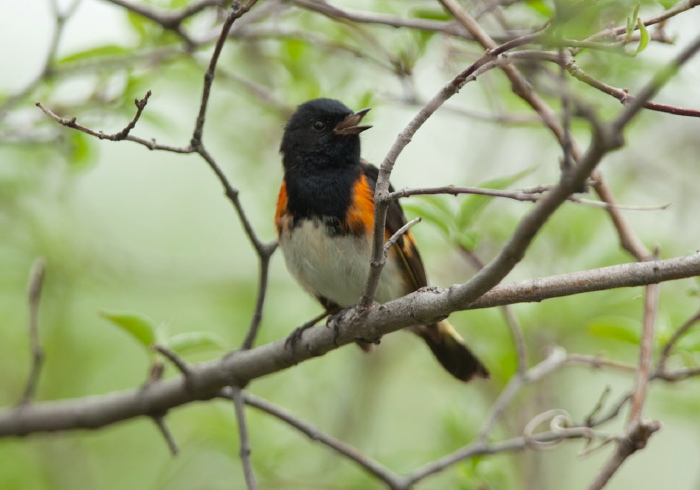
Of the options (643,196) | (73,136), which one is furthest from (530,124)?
(643,196)

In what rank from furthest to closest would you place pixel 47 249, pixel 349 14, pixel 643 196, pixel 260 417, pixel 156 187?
pixel 156 187 → pixel 643 196 → pixel 47 249 → pixel 260 417 → pixel 349 14

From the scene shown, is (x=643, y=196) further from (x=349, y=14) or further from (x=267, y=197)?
(x=349, y=14)

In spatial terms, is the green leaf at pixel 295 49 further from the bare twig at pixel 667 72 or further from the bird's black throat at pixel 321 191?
the bare twig at pixel 667 72

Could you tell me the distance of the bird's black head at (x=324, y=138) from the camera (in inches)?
154

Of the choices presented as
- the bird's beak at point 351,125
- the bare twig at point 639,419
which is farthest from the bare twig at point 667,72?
the bird's beak at point 351,125

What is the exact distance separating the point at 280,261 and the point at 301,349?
129 inches

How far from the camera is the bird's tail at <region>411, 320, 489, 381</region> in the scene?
149 inches

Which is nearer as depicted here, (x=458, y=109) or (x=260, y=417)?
(x=458, y=109)

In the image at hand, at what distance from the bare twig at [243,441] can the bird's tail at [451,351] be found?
1105 millimetres

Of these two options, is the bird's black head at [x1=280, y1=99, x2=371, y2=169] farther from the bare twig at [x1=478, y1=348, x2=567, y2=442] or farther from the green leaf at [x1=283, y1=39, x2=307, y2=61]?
the bare twig at [x1=478, y1=348, x2=567, y2=442]

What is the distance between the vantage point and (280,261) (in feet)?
20.3

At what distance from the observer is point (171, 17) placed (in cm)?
338

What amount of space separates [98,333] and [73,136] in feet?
8.18

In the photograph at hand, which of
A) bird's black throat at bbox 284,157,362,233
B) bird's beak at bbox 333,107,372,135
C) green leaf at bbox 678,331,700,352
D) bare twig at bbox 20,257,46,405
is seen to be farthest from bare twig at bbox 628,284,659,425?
bare twig at bbox 20,257,46,405
